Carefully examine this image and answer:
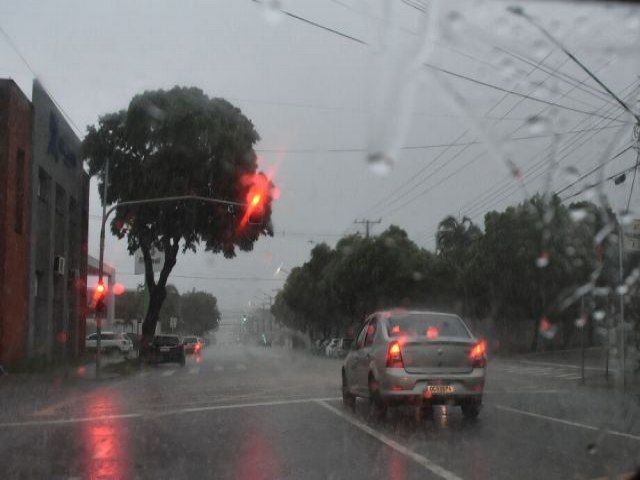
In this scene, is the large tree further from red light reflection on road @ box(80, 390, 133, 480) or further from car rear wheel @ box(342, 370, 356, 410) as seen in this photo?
red light reflection on road @ box(80, 390, 133, 480)

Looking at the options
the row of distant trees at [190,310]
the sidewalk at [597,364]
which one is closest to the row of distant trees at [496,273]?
the sidewalk at [597,364]

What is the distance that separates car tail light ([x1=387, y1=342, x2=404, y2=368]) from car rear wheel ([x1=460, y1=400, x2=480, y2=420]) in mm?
1109

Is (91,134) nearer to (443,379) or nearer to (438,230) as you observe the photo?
(438,230)

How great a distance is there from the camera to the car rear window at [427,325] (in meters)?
10.8

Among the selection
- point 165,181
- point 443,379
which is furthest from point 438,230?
point 443,379

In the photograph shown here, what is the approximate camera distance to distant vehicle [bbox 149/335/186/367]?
111ft

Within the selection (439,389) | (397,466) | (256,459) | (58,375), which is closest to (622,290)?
(439,389)

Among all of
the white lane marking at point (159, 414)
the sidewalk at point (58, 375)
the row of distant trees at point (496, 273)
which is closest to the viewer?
the white lane marking at point (159, 414)

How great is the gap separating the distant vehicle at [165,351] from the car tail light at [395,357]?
24761 mm

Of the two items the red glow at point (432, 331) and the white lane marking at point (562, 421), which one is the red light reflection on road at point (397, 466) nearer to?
the red glow at point (432, 331)

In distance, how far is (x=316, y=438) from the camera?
9320mm

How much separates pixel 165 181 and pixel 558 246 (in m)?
18.3

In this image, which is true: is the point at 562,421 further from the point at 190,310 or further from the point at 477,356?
the point at 190,310

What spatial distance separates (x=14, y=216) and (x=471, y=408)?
61.0 ft
